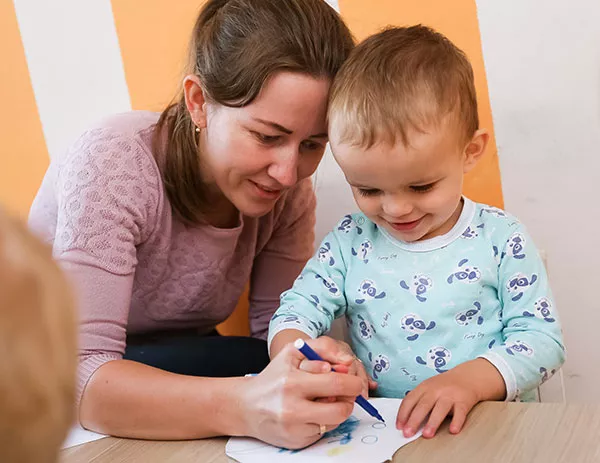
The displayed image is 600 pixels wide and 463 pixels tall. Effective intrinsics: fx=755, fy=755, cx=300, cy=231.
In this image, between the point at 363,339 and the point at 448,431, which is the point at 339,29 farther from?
the point at 448,431

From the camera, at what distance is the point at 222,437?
0.88 metres

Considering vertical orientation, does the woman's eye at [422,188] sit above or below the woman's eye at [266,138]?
below

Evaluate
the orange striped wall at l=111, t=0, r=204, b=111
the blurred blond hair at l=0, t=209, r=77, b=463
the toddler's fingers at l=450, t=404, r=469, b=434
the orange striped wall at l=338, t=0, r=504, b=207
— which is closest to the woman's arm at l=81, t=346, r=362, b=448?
the toddler's fingers at l=450, t=404, r=469, b=434

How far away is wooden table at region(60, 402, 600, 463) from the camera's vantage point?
0.73m

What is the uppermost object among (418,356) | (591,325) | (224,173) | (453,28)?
(453,28)

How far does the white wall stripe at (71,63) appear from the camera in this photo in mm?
1708

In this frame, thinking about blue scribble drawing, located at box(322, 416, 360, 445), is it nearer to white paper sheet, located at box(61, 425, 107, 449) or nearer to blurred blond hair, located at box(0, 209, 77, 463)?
white paper sheet, located at box(61, 425, 107, 449)

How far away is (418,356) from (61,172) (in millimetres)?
621

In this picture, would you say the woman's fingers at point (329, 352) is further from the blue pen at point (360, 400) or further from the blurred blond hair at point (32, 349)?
the blurred blond hair at point (32, 349)

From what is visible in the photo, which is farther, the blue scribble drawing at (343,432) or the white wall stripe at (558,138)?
the white wall stripe at (558,138)

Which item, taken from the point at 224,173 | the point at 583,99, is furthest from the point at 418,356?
the point at 583,99

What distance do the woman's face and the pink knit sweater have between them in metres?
0.11

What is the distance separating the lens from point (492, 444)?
2.52 ft

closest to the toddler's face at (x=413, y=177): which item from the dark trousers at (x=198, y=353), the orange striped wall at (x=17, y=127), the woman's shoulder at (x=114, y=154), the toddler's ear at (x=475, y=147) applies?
the toddler's ear at (x=475, y=147)
